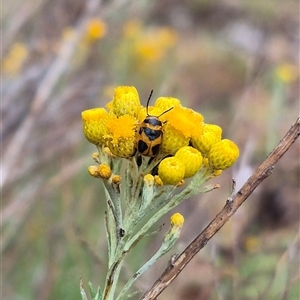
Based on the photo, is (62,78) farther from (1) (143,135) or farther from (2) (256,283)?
(1) (143,135)

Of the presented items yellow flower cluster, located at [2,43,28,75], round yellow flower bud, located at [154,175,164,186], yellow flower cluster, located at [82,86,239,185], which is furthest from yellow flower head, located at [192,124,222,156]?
yellow flower cluster, located at [2,43,28,75]

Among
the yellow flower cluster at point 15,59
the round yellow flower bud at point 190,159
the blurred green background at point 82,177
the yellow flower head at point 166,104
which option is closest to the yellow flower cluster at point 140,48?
the blurred green background at point 82,177

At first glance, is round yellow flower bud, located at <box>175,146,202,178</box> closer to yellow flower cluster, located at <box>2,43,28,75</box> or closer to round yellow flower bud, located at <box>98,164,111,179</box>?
round yellow flower bud, located at <box>98,164,111,179</box>

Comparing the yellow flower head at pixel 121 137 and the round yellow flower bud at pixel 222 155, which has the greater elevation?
the yellow flower head at pixel 121 137

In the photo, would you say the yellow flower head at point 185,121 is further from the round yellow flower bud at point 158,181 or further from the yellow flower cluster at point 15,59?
the yellow flower cluster at point 15,59

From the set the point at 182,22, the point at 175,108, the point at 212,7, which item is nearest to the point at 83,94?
the point at 175,108

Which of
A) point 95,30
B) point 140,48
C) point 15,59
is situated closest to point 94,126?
point 95,30

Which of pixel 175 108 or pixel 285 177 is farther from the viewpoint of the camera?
pixel 285 177

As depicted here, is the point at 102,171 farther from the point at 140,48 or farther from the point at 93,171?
the point at 140,48
